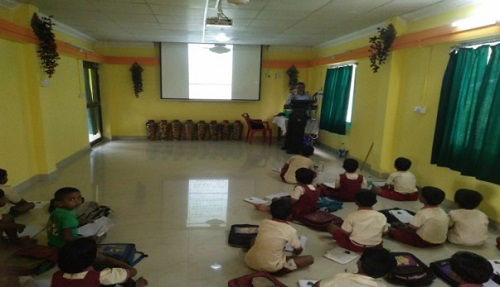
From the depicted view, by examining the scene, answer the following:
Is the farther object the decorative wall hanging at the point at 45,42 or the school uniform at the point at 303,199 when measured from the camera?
the decorative wall hanging at the point at 45,42

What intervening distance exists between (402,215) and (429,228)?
0.74 meters

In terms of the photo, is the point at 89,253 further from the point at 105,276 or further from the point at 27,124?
the point at 27,124

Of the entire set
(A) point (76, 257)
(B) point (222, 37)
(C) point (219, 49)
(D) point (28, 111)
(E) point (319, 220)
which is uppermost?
(B) point (222, 37)

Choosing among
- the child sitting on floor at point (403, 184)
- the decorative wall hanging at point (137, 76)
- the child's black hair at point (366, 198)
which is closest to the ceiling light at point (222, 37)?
the decorative wall hanging at point (137, 76)

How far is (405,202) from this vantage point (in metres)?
4.10

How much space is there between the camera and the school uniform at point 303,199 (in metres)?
3.27

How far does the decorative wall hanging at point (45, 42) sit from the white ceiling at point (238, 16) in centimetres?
21

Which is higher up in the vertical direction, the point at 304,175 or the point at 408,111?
the point at 408,111

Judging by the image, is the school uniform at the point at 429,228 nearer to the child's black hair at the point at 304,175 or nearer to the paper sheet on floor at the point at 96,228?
the child's black hair at the point at 304,175

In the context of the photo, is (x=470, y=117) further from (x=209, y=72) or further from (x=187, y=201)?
(x=209, y=72)

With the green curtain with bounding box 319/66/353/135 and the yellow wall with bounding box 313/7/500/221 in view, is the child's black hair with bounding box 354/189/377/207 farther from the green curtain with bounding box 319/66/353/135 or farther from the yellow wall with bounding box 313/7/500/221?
the green curtain with bounding box 319/66/353/135

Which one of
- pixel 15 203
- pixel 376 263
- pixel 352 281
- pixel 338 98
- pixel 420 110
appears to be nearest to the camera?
pixel 352 281

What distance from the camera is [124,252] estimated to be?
2.58m

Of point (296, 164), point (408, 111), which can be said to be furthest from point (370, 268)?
point (408, 111)
